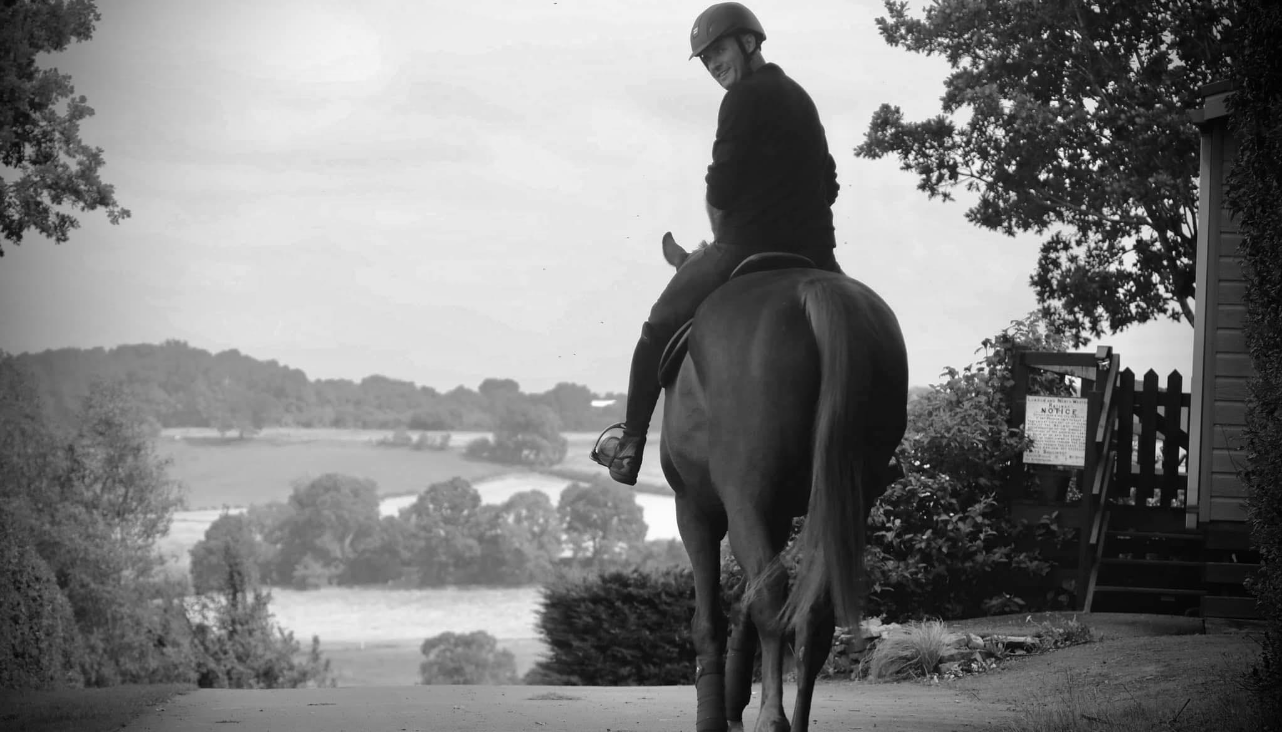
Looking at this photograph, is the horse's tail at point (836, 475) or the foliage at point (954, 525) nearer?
the horse's tail at point (836, 475)

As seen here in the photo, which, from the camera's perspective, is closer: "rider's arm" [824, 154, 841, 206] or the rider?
the rider

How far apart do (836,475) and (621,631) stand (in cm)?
855

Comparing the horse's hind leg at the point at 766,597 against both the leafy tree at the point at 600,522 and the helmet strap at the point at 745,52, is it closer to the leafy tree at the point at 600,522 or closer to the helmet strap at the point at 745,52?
the helmet strap at the point at 745,52

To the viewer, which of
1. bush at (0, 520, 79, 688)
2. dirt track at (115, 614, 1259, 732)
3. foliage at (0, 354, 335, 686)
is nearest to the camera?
dirt track at (115, 614, 1259, 732)

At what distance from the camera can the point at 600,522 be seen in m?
33.1

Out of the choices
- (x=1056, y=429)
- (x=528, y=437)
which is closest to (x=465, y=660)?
(x=528, y=437)

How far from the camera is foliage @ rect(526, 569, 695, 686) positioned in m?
12.1

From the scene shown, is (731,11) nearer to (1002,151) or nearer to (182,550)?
(1002,151)

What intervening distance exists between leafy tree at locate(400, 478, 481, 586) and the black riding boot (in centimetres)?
2851

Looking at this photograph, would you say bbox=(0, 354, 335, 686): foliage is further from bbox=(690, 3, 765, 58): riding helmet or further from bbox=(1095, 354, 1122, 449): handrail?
bbox=(1095, 354, 1122, 449): handrail

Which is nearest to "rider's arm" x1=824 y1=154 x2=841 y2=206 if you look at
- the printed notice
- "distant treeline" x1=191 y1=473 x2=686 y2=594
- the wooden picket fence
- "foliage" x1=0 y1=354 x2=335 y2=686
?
the printed notice

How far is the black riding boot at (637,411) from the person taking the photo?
511cm

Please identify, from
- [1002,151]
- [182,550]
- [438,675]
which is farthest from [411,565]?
[1002,151]

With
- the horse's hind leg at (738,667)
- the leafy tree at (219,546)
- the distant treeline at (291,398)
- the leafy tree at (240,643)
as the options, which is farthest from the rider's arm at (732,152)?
the distant treeline at (291,398)
